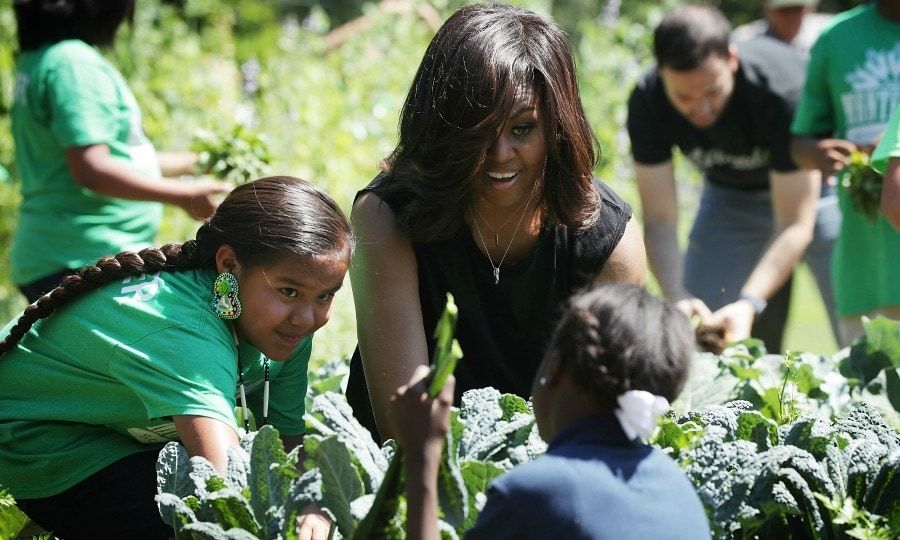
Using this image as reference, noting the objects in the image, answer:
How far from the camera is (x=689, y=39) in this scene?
445 centimetres

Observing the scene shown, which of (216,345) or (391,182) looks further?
(391,182)

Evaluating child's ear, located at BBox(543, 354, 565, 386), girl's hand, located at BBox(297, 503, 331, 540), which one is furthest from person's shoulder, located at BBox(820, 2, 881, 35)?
girl's hand, located at BBox(297, 503, 331, 540)

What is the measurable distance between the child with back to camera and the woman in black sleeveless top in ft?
2.71

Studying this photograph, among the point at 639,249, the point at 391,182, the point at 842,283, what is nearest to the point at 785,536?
the point at 639,249

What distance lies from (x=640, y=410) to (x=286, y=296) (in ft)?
3.29

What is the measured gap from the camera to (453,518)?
2029 millimetres

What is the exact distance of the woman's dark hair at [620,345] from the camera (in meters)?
1.83

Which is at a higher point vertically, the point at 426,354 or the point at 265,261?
the point at 265,261

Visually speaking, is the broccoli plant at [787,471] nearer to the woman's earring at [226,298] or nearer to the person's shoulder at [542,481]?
the person's shoulder at [542,481]

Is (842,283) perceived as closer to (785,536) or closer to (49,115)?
(785,536)

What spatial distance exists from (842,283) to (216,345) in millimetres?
2702

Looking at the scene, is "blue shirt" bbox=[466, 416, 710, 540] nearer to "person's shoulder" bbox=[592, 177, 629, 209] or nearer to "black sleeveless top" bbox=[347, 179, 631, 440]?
"black sleeveless top" bbox=[347, 179, 631, 440]

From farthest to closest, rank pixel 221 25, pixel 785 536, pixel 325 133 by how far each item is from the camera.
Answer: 1. pixel 221 25
2. pixel 325 133
3. pixel 785 536

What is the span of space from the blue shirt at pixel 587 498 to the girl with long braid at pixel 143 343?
81 centimetres
